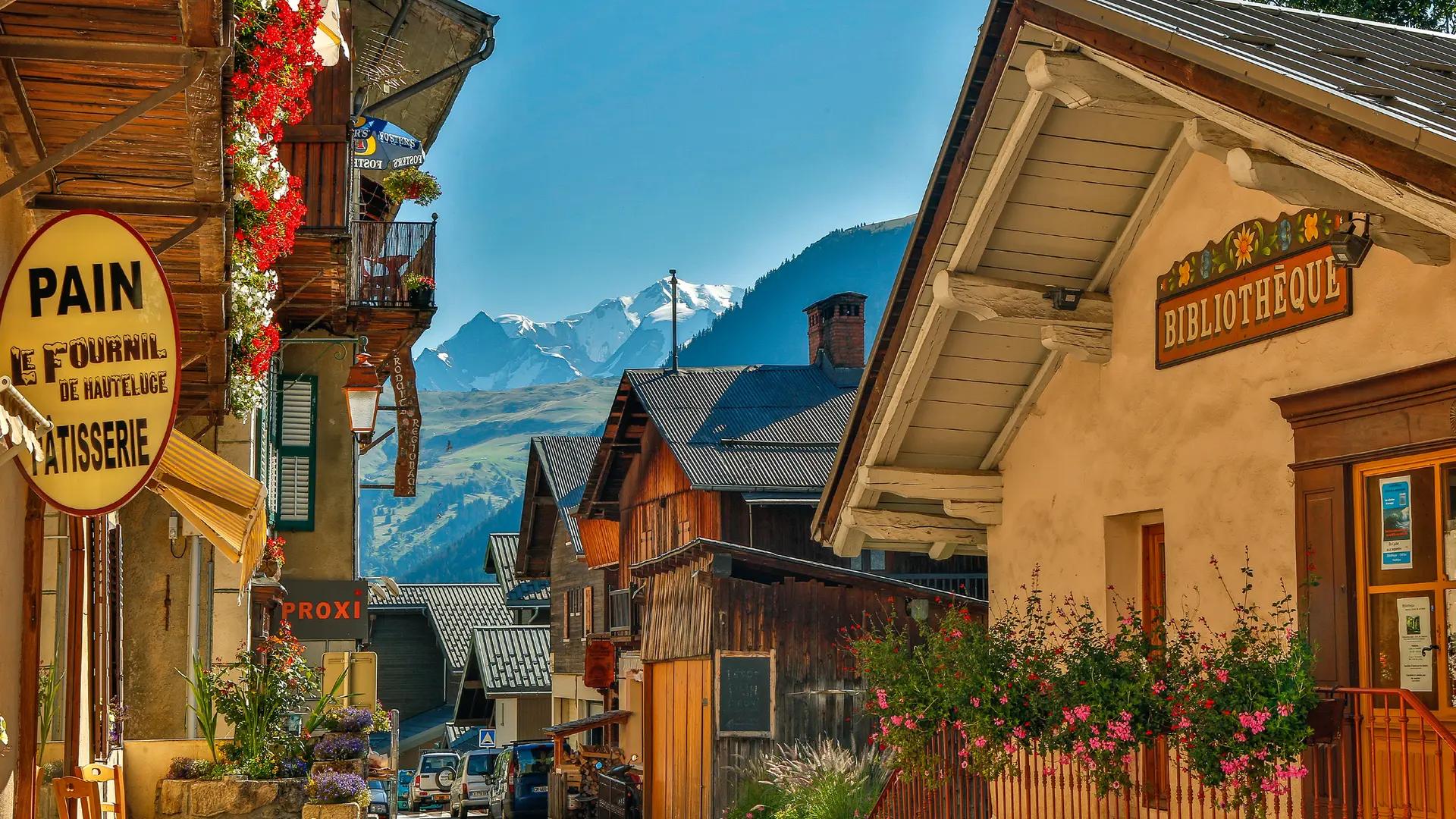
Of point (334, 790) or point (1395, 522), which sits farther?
point (334, 790)

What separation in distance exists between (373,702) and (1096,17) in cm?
1838

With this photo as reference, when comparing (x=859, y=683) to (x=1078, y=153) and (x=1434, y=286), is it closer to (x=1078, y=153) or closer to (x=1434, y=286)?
(x=1078, y=153)

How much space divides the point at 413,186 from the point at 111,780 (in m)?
14.8

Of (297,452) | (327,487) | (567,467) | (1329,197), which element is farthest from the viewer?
(567,467)

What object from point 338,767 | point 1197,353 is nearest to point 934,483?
point 1197,353

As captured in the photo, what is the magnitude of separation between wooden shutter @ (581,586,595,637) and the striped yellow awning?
90.9 ft

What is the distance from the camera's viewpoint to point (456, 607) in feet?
213

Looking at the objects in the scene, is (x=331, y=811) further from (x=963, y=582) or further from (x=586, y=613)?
(x=586, y=613)

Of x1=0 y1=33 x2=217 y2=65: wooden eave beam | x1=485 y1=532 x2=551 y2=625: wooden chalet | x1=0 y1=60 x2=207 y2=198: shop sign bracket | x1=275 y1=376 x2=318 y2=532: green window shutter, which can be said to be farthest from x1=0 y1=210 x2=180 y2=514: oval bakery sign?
x1=485 y1=532 x2=551 y2=625: wooden chalet

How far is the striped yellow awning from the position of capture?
11.4 meters

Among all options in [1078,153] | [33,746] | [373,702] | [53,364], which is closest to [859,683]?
[373,702]

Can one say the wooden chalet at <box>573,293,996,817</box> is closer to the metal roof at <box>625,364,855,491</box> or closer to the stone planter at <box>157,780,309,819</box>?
the metal roof at <box>625,364,855,491</box>

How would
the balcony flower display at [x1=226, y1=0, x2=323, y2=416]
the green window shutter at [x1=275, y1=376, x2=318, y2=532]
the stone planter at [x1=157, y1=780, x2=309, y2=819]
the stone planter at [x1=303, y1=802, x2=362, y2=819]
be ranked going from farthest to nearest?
1. the green window shutter at [x1=275, y1=376, x2=318, y2=532]
2. the stone planter at [x1=303, y1=802, x2=362, y2=819]
3. the stone planter at [x1=157, y1=780, x2=309, y2=819]
4. the balcony flower display at [x1=226, y1=0, x2=323, y2=416]

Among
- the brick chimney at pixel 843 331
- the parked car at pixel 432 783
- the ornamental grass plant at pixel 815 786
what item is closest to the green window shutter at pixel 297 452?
the ornamental grass plant at pixel 815 786
